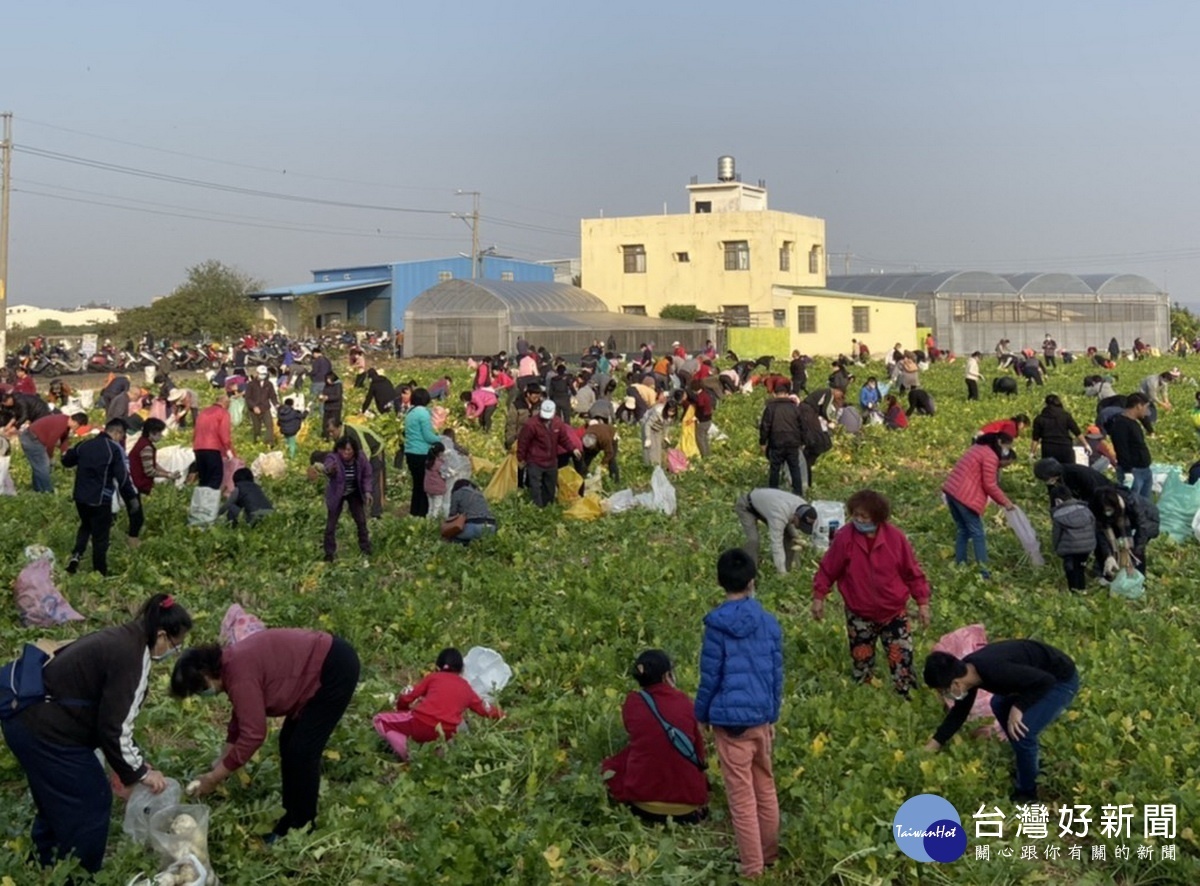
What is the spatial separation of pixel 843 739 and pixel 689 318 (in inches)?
1553

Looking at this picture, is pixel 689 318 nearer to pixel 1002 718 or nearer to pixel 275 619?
pixel 275 619

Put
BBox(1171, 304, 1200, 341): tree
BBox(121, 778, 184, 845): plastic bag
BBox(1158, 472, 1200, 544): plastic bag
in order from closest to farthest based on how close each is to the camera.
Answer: BBox(121, 778, 184, 845): plastic bag < BBox(1158, 472, 1200, 544): plastic bag < BBox(1171, 304, 1200, 341): tree

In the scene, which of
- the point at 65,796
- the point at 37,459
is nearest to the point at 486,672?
the point at 65,796

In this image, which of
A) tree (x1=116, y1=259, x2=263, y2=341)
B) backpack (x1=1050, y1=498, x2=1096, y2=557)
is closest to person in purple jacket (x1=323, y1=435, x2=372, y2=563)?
backpack (x1=1050, y1=498, x2=1096, y2=557)

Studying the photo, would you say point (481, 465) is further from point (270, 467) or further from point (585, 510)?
point (585, 510)

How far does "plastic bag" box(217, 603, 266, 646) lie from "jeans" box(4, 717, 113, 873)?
345 centimetres

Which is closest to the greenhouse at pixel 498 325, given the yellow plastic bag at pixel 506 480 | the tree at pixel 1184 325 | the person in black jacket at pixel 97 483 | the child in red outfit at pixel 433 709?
the yellow plastic bag at pixel 506 480

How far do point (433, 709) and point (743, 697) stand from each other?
2.23m

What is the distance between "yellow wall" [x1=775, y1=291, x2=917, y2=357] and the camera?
44594 mm

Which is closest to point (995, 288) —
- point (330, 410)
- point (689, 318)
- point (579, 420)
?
point (689, 318)

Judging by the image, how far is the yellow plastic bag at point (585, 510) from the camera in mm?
13297

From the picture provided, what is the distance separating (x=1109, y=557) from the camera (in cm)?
1008

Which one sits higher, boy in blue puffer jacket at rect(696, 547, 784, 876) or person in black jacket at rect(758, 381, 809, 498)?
person in black jacket at rect(758, 381, 809, 498)

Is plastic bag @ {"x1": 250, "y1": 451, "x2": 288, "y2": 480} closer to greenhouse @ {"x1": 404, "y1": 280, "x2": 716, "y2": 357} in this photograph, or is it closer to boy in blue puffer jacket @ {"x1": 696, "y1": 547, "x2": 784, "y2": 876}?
boy in blue puffer jacket @ {"x1": 696, "y1": 547, "x2": 784, "y2": 876}
